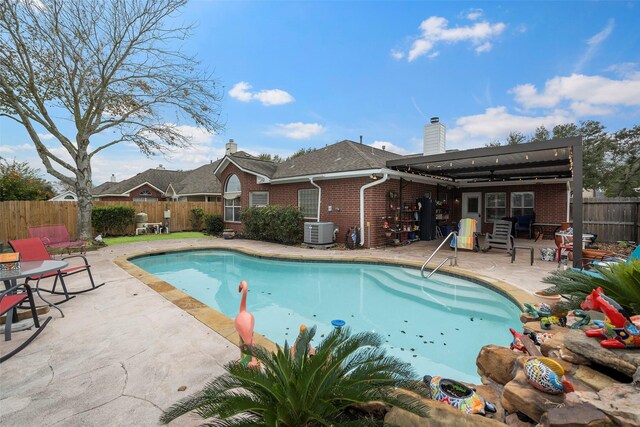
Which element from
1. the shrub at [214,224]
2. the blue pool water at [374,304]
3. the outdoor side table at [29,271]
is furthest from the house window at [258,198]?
the outdoor side table at [29,271]

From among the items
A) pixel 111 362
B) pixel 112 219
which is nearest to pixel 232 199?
pixel 112 219

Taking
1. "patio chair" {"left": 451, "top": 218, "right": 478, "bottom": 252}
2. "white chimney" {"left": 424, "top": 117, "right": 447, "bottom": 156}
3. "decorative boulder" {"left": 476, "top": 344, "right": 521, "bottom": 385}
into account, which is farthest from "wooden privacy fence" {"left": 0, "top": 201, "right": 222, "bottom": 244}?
"decorative boulder" {"left": 476, "top": 344, "right": 521, "bottom": 385}

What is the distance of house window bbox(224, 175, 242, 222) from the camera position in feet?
51.4

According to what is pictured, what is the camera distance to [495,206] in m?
14.2

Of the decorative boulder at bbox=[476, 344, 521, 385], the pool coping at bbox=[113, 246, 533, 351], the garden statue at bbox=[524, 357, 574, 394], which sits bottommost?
the pool coping at bbox=[113, 246, 533, 351]

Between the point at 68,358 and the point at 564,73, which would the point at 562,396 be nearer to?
the point at 68,358

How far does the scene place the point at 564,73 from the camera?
12766 mm

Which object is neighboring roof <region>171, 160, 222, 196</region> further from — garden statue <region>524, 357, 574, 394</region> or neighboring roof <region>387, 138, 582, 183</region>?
garden statue <region>524, 357, 574, 394</region>

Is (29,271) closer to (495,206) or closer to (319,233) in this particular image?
(319,233)

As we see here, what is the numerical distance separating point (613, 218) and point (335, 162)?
10.8m

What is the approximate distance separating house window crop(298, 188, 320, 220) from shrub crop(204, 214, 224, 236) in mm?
5918

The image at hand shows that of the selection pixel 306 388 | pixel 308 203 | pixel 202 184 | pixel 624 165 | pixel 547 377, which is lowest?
pixel 547 377

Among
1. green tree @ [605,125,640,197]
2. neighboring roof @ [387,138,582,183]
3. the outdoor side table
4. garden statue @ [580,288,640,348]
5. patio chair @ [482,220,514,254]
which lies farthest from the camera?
green tree @ [605,125,640,197]

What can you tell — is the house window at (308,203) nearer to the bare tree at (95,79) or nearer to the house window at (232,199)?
the house window at (232,199)
